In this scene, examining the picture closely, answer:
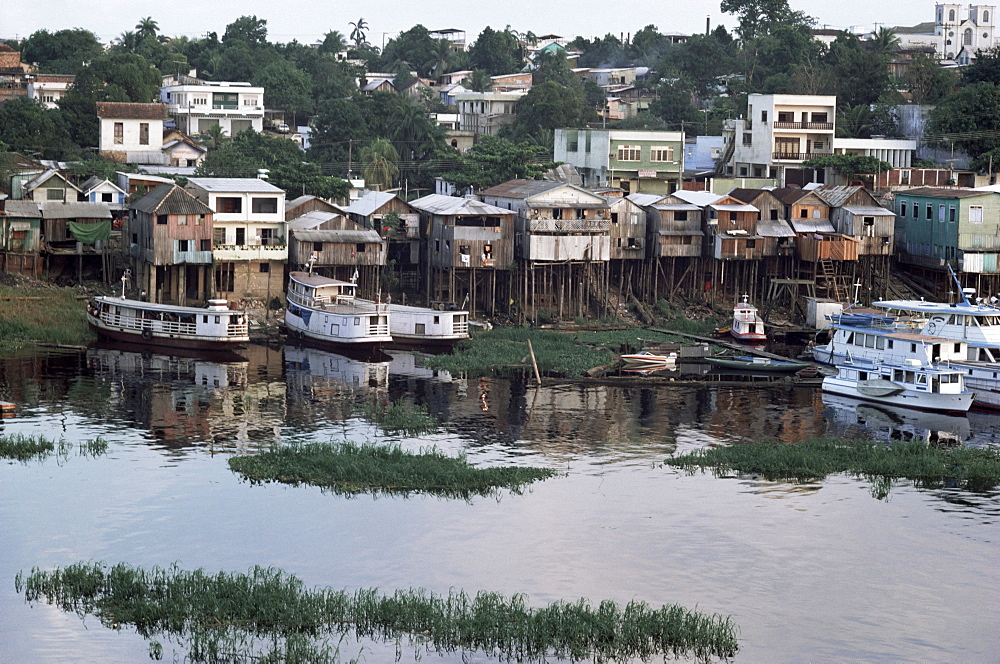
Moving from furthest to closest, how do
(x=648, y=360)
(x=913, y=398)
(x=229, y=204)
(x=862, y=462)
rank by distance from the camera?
(x=229, y=204) → (x=648, y=360) → (x=913, y=398) → (x=862, y=462)

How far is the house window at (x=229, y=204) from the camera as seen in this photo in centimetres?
5891

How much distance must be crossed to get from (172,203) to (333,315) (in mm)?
8833

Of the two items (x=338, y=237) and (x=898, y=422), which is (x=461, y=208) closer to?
(x=338, y=237)

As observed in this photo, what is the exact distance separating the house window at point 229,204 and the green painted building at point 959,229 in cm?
3175

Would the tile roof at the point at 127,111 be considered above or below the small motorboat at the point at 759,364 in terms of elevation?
above

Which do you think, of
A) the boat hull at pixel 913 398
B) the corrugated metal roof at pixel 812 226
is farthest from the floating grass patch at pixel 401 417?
the corrugated metal roof at pixel 812 226

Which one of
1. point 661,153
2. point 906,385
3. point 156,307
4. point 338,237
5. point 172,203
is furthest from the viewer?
point 661,153

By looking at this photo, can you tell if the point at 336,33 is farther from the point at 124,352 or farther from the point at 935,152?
the point at 124,352

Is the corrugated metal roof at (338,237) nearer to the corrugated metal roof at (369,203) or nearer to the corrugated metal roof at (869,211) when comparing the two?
the corrugated metal roof at (369,203)

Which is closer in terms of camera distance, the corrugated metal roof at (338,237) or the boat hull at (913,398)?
the boat hull at (913,398)

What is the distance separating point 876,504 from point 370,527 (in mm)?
12609

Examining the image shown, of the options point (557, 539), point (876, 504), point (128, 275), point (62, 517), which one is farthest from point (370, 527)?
point (128, 275)

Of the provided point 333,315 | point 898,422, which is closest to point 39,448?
point 333,315

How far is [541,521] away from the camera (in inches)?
1291
